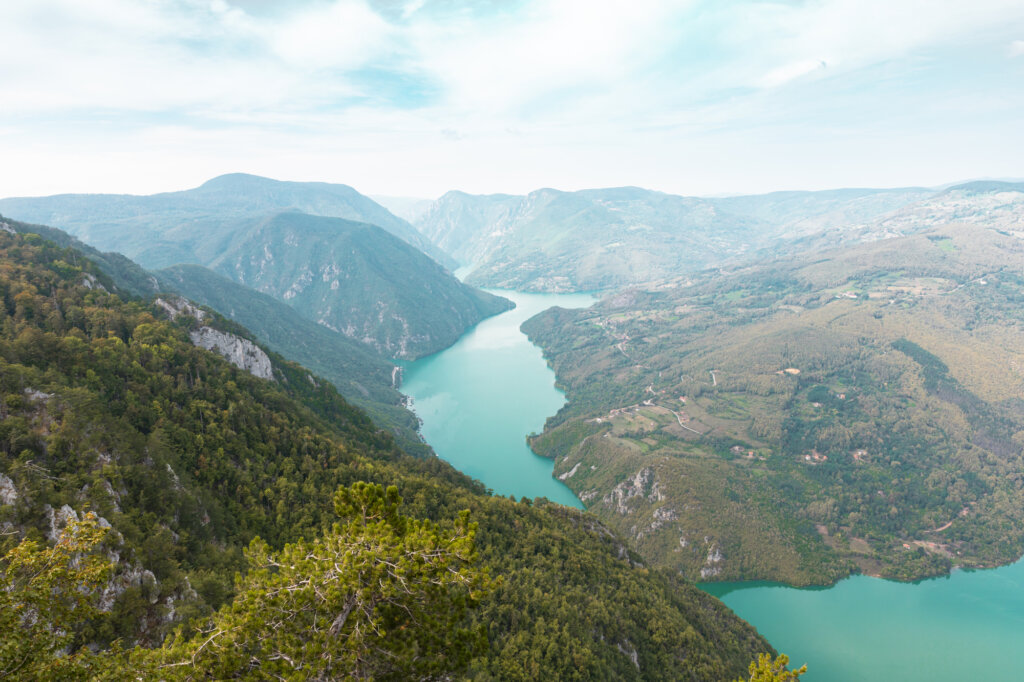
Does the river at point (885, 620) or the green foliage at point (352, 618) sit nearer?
the green foliage at point (352, 618)

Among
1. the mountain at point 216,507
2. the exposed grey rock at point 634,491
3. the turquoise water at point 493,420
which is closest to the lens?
the mountain at point 216,507

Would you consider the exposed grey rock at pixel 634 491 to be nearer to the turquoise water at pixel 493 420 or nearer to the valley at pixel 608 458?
the valley at pixel 608 458

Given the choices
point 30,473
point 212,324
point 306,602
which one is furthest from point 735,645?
point 212,324

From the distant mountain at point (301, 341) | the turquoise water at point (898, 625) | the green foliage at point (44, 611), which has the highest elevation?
the green foliage at point (44, 611)

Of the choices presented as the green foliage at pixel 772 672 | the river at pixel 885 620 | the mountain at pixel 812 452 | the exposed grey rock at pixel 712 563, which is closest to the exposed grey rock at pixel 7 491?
the green foliage at pixel 772 672

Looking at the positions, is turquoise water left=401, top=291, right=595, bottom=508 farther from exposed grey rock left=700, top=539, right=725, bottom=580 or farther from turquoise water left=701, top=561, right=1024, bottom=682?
turquoise water left=701, top=561, right=1024, bottom=682

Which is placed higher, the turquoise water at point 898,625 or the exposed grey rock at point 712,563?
the exposed grey rock at point 712,563
